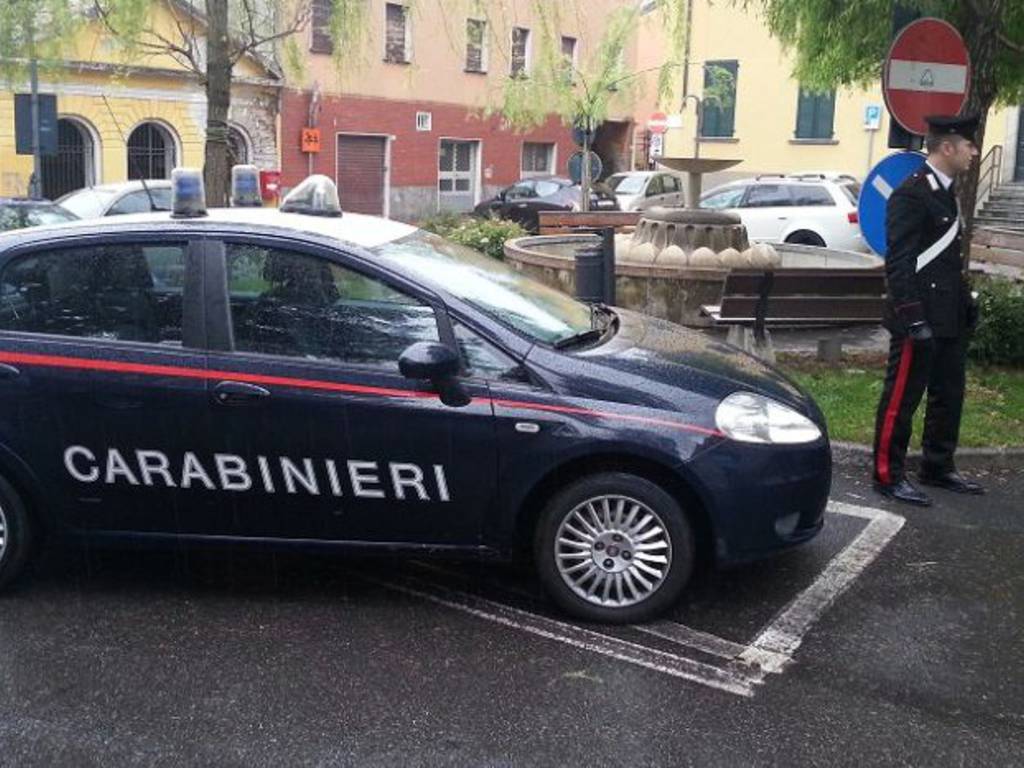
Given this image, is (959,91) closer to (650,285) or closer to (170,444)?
(650,285)

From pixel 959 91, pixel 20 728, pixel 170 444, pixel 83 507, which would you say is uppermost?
pixel 959 91

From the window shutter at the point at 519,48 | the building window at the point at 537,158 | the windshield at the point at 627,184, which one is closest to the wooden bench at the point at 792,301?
the windshield at the point at 627,184

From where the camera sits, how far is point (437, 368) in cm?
432

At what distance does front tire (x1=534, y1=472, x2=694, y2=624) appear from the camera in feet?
14.5

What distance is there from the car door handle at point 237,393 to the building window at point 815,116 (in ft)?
101

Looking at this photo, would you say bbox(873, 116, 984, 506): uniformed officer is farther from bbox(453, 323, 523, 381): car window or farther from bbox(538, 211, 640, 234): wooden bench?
bbox(538, 211, 640, 234): wooden bench

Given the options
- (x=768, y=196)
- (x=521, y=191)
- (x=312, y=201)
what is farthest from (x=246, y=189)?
(x=521, y=191)

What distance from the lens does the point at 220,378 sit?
14.6ft

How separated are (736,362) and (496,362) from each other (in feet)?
3.74

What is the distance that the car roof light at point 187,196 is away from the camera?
492 cm

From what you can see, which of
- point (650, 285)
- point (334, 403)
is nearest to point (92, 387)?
point (334, 403)

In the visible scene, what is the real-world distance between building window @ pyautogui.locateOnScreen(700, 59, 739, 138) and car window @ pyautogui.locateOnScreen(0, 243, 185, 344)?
30.5m

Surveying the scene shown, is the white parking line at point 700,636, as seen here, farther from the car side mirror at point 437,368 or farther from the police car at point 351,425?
the car side mirror at point 437,368

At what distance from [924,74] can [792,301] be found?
6.15 ft
